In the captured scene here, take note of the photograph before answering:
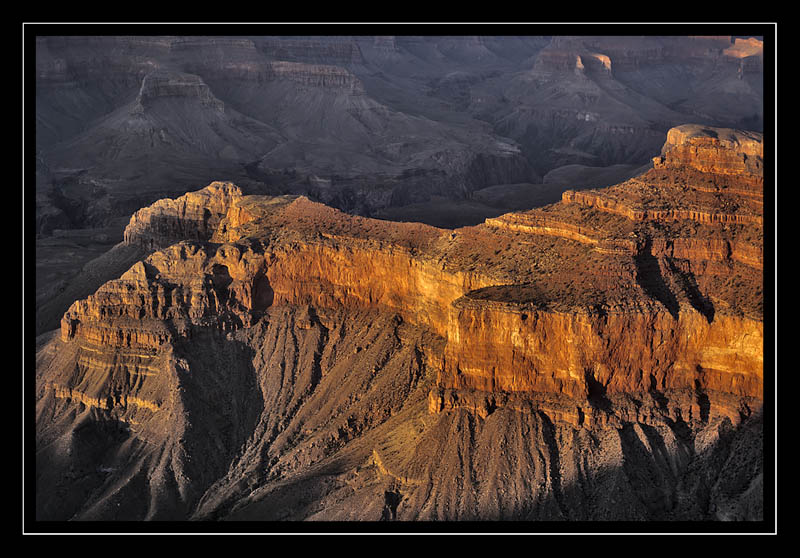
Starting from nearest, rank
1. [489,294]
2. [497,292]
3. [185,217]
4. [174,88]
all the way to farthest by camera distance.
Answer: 1. [489,294]
2. [497,292]
3. [185,217]
4. [174,88]

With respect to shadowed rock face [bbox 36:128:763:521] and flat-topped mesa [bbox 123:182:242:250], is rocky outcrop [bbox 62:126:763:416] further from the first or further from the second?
flat-topped mesa [bbox 123:182:242:250]

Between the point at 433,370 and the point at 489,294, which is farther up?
the point at 489,294

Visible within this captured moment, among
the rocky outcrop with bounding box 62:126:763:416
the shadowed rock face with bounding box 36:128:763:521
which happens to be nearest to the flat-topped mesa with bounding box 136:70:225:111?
the rocky outcrop with bounding box 62:126:763:416

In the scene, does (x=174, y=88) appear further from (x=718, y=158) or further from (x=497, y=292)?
(x=497, y=292)

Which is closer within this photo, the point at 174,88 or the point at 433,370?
the point at 433,370

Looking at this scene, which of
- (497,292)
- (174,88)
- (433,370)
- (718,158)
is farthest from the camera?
(174,88)

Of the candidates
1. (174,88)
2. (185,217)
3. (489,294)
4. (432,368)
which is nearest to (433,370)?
(432,368)

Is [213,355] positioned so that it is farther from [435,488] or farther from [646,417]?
[646,417]

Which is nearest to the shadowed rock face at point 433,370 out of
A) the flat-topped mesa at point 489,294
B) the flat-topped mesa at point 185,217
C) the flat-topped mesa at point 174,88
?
the flat-topped mesa at point 489,294
